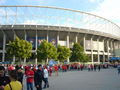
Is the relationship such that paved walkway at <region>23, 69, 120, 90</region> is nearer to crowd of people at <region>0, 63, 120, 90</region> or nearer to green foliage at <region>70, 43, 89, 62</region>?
crowd of people at <region>0, 63, 120, 90</region>

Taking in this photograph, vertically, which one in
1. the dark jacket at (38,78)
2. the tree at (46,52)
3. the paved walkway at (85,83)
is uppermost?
the tree at (46,52)

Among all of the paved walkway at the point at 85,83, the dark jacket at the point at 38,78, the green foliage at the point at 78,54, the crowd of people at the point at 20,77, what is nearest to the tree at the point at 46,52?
the green foliage at the point at 78,54

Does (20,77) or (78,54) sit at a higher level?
(78,54)

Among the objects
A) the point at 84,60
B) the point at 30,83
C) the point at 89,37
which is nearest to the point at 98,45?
the point at 89,37

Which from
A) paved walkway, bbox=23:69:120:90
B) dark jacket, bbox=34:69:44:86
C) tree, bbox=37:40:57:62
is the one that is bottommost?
paved walkway, bbox=23:69:120:90

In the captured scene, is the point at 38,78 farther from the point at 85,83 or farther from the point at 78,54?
the point at 78,54

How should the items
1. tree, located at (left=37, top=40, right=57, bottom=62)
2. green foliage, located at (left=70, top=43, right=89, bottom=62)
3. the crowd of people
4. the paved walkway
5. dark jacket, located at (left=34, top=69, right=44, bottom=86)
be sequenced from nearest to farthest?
1. the crowd of people
2. dark jacket, located at (left=34, top=69, right=44, bottom=86)
3. the paved walkway
4. tree, located at (left=37, top=40, right=57, bottom=62)
5. green foliage, located at (left=70, top=43, right=89, bottom=62)

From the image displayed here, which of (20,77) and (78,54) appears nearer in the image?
(20,77)

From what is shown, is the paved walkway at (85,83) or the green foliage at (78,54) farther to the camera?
the green foliage at (78,54)

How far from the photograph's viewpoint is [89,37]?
2827 inches

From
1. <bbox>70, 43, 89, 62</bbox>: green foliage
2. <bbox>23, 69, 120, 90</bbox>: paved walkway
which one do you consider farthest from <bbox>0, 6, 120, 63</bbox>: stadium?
<bbox>23, 69, 120, 90</bbox>: paved walkway

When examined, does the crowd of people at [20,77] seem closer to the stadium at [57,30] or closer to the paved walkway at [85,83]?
the paved walkway at [85,83]

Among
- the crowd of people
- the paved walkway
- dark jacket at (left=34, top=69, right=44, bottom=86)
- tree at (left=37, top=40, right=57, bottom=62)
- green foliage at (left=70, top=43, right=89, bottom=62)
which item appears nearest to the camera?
the crowd of people

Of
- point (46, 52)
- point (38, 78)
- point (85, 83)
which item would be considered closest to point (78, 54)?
point (46, 52)
